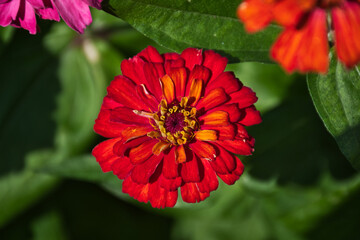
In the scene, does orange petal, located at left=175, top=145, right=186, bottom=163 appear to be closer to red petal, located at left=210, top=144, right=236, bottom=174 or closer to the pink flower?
red petal, located at left=210, top=144, right=236, bottom=174

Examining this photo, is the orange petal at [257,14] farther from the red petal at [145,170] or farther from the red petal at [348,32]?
the red petal at [145,170]

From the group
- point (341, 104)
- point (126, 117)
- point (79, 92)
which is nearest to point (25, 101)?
point (79, 92)

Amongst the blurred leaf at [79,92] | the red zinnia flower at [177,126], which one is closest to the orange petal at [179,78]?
the red zinnia flower at [177,126]

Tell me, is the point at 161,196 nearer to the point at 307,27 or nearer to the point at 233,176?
the point at 233,176

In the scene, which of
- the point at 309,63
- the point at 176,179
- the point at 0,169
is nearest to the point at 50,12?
the point at 176,179

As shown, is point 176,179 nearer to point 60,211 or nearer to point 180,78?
point 180,78

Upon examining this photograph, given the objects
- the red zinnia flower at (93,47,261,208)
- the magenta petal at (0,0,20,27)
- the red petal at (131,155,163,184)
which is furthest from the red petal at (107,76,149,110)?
the magenta petal at (0,0,20,27)
